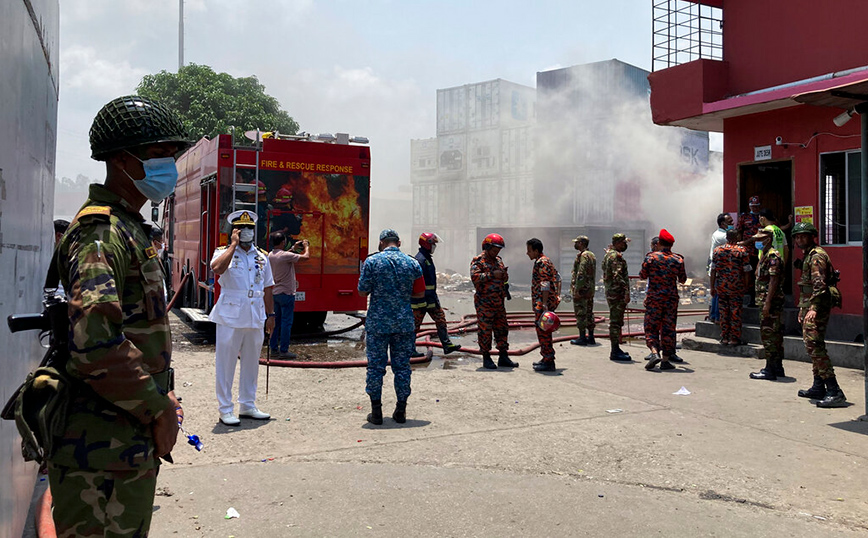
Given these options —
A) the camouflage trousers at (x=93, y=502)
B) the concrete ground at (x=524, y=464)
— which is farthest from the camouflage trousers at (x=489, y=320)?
the camouflage trousers at (x=93, y=502)

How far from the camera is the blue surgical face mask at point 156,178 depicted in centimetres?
243

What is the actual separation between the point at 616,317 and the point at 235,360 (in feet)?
20.0

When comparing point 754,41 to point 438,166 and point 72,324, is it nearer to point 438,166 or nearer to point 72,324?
point 72,324

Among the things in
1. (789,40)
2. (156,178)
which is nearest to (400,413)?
(156,178)

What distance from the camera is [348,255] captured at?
1159 cm

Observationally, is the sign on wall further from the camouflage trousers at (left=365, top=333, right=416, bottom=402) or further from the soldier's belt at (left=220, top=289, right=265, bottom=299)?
the soldier's belt at (left=220, top=289, right=265, bottom=299)

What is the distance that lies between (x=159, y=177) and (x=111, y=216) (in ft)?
0.92

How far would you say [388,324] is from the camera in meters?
6.32

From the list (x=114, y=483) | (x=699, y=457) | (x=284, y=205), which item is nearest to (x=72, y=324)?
(x=114, y=483)

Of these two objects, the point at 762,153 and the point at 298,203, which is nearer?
the point at 298,203

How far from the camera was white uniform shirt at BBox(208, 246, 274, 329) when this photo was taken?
624 cm

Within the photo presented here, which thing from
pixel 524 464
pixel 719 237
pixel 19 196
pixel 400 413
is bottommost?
pixel 524 464

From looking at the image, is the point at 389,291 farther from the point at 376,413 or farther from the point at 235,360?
the point at 235,360

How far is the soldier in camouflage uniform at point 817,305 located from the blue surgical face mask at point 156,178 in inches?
258
